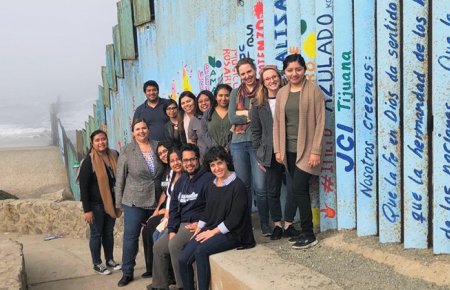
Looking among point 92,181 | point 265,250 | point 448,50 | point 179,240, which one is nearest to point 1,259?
point 92,181

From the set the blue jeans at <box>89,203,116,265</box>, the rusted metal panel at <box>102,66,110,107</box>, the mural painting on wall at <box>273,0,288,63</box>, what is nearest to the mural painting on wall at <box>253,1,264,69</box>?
the mural painting on wall at <box>273,0,288,63</box>

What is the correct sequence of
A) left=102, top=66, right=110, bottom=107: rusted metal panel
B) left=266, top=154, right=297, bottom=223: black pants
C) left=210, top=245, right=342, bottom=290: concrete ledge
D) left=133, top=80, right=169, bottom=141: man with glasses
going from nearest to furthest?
A: left=210, top=245, right=342, bottom=290: concrete ledge < left=266, top=154, right=297, bottom=223: black pants < left=133, top=80, right=169, bottom=141: man with glasses < left=102, top=66, right=110, bottom=107: rusted metal panel

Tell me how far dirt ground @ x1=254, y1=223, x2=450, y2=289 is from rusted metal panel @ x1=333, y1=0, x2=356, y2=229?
0.72 ft

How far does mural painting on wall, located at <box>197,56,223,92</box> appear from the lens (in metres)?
5.56

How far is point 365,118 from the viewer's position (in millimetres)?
3516

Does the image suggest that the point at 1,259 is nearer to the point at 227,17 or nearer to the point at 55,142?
the point at 227,17

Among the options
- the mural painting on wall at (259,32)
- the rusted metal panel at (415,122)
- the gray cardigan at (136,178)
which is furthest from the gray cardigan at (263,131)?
the rusted metal panel at (415,122)

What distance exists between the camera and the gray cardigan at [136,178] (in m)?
4.54

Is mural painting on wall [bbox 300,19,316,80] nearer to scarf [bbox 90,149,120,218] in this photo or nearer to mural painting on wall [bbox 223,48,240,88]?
mural painting on wall [bbox 223,48,240,88]

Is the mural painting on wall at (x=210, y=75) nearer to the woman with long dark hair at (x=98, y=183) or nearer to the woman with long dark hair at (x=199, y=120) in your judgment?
the woman with long dark hair at (x=199, y=120)

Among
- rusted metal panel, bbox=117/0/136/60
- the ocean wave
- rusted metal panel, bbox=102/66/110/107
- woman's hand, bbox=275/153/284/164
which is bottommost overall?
the ocean wave

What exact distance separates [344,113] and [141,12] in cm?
499

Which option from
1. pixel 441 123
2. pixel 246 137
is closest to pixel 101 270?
pixel 246 137

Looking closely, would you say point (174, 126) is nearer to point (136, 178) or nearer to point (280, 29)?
point (136, 178)
